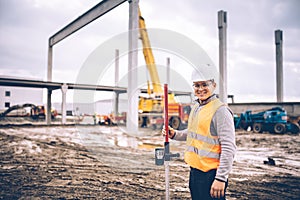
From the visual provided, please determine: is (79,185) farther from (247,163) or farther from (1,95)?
(1,95)

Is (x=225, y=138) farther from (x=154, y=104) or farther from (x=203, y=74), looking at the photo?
(x=154, y=104)

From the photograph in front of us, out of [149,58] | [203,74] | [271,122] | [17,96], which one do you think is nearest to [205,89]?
[203,74]

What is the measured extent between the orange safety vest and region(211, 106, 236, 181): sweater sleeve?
5 cm

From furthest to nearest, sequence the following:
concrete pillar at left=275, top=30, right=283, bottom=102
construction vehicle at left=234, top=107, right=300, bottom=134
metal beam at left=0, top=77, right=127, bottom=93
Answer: concrete pillar at left=275, top=30, right=283, bottom=102 < metal beam at left=0, top=77, right=127, bottom=93 < construction vehicle at left=234, top=107, right=300, bottom=134

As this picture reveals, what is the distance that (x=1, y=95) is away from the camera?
3597 cm

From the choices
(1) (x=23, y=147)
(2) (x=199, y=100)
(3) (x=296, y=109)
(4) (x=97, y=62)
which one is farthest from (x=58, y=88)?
(2) (x=199, y=100)

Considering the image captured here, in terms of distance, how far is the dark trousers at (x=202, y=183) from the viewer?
6.70 ft

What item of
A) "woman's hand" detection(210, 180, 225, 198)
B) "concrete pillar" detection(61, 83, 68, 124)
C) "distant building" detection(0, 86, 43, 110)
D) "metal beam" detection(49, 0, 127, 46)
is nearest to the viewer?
"woman's hand" detection(210, 180, 225, 198)

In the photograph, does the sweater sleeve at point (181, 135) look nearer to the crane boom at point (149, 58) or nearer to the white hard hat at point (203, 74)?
the white hard hat at point (203, 74)

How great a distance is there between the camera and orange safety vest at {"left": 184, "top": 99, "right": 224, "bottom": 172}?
1997mm

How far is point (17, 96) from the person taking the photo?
38406mm

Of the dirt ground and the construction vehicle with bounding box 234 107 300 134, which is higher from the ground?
the construction vehicle with bounding box 234 107 300 134

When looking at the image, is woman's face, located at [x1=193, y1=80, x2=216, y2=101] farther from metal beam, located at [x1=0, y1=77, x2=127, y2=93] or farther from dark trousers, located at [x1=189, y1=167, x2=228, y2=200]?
metal beam, located at [x1=0, y1=77, x2=127, y2=93]

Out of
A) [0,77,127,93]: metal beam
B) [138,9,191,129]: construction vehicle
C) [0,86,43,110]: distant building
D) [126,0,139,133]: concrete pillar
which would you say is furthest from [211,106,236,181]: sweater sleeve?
[0,86,43,110]: distant building
